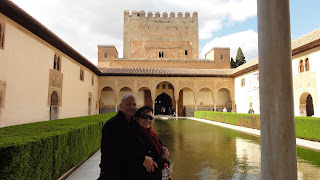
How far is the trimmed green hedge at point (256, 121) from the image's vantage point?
8266 mm

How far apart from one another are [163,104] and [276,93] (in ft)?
92.6

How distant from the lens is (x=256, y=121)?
39.9 ft

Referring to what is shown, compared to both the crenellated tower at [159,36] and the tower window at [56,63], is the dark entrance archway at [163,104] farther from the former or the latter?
the tower window at [56,63]

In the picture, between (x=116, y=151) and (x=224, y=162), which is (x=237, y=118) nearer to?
(x=224, y=162)

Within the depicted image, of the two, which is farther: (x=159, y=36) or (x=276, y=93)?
(x=159, y=36)

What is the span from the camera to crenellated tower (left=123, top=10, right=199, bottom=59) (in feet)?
116

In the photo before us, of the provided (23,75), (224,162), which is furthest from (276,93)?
(23,75)

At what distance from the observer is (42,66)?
10953 mm

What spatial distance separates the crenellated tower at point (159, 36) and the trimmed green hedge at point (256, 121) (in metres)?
15.1

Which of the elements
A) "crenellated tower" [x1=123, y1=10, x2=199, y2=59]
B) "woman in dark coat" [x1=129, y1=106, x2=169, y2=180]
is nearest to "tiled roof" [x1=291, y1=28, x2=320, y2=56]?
"woman in dark coat" [x1=129, y1=106, x2=169, y2=180]

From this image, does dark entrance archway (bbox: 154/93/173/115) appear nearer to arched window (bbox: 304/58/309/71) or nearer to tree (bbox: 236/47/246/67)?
arched window (bbox: 304/58/309/71)

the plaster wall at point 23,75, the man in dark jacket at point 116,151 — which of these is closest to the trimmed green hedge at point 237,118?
the plaster wall at point 23,75

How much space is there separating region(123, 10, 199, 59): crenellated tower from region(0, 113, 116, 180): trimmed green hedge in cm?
3073

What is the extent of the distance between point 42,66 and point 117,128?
10.8 meters
